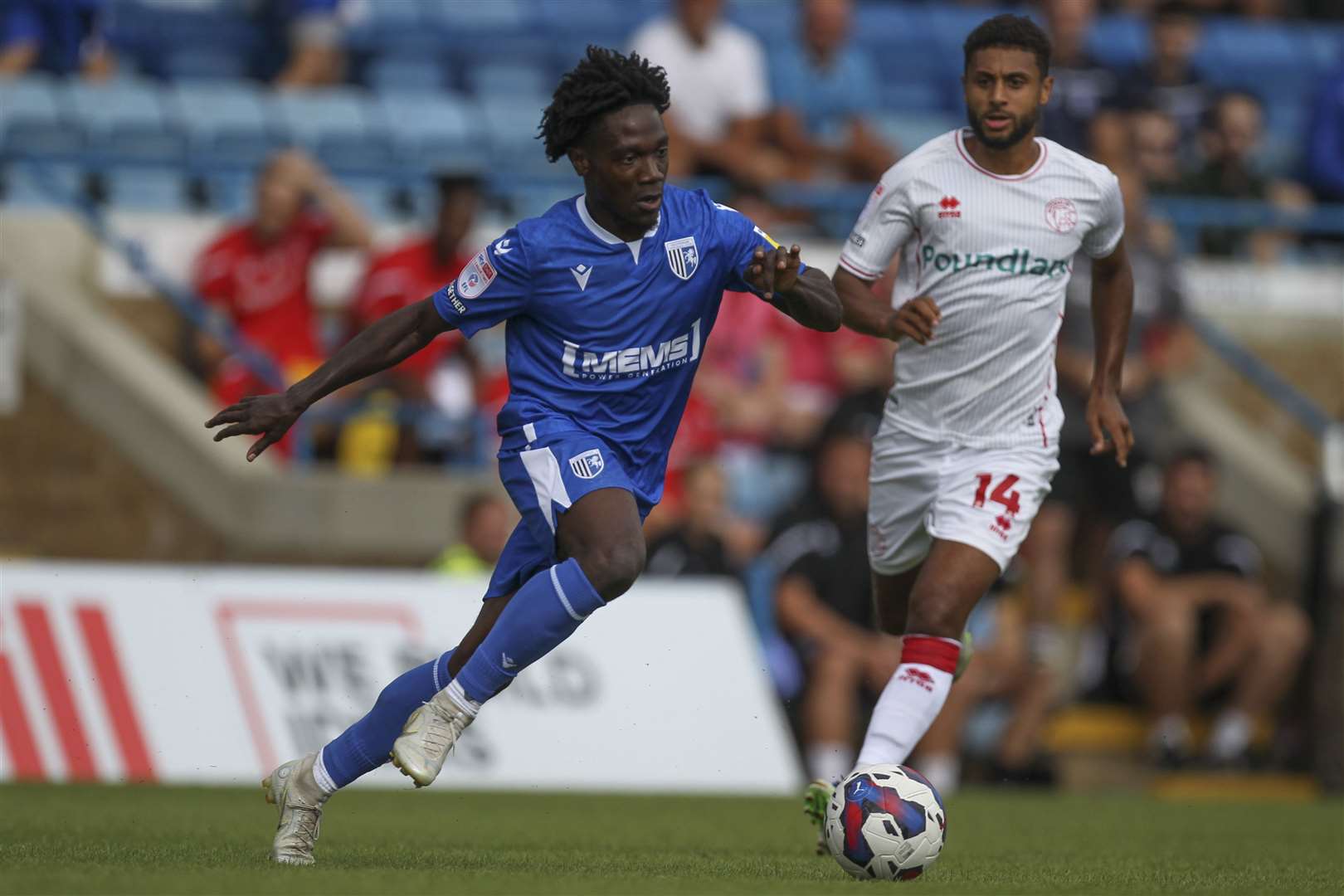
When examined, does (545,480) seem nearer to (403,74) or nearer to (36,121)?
(36,121)

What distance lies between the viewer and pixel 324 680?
456 inches

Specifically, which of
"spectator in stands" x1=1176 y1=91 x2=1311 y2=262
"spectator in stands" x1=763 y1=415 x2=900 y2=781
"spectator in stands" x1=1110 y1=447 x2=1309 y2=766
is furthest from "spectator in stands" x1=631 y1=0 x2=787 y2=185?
"spectator in stands" x1=1110 y1=447 x2=1309 y2=766

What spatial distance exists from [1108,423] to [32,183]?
29.5 feet

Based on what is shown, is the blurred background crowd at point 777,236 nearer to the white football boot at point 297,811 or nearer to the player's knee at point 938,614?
the player's knee at point 938,614

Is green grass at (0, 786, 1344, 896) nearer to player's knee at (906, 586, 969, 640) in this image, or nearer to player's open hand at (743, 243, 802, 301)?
player's knee at (906, 586, 969, 640)

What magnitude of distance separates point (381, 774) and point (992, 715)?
3.78 metres

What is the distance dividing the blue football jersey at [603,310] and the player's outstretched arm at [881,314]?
22.2 inches

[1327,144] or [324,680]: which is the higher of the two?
[1327,144]

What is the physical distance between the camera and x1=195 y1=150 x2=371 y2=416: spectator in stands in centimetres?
1326

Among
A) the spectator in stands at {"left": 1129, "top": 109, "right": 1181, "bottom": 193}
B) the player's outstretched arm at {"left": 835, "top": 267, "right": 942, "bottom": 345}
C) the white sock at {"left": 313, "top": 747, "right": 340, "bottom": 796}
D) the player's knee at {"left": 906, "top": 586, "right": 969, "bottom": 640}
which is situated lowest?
the spectator in stands at {"left": 1129, "top": 109, "right": 1181, "bottom": 193}

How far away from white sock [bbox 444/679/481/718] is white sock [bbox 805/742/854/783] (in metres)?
5.87

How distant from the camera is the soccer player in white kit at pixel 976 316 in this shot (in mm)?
7355

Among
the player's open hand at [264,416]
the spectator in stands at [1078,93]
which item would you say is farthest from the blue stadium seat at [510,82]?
the player's open hand at [264,416]

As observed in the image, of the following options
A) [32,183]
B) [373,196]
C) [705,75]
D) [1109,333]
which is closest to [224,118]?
[373,196]
